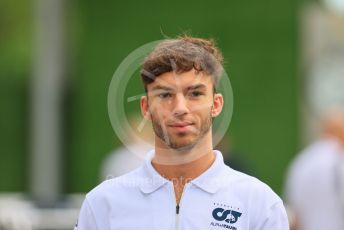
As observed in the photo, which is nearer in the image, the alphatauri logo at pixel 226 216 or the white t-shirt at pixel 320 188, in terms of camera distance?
the alphatauri logo at pixel 226 216

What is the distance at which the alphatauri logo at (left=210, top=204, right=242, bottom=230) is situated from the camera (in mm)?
4852

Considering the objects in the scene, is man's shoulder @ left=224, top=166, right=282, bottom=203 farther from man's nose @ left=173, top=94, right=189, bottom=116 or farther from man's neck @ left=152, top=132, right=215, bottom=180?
man's nose @ left=173, top=94, right=189, bottom=116

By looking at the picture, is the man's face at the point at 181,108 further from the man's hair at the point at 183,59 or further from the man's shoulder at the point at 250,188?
the man's shoulder at the point at 250,188

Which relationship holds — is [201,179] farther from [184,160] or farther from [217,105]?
[217,105]

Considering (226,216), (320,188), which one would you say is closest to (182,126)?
(226,216)

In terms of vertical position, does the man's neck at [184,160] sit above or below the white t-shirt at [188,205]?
above

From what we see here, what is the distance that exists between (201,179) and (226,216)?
0.66ft

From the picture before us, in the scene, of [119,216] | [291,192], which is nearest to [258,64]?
[291,192]

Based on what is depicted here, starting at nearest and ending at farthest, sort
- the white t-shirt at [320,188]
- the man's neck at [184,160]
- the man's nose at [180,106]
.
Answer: the man's nose at [180,106], the man's neck at [184,160], the white t-shirt at [320,188]

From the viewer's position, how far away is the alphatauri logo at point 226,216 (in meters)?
4.85

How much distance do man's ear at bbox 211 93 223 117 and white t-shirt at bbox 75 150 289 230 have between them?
21cm

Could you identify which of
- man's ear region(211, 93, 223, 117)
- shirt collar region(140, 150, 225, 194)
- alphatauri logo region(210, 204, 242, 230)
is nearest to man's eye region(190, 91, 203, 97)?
man's ear region(211, 93, 223, 117)

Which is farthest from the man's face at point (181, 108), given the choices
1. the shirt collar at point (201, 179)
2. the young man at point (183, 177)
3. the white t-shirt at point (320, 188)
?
the white t-shirt at point (320, 188)

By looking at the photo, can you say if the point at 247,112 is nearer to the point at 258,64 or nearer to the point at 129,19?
the point at 258,64
